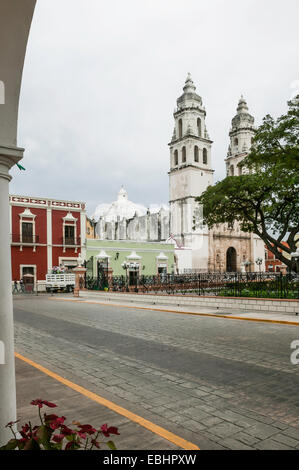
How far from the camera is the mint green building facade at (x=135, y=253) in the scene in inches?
1492

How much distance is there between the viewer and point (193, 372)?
6.12 m

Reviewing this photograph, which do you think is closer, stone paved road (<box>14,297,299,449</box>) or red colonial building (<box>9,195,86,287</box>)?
stone paved road (<box>14,297,299,449</box>)

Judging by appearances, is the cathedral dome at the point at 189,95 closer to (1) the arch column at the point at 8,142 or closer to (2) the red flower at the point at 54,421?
(1) the arch column at the point at 8,142

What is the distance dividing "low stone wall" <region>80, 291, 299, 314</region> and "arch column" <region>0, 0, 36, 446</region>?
12.2 meters

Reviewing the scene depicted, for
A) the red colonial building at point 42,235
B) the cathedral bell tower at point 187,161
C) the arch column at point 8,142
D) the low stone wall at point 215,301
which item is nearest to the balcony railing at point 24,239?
the red colonial building at point 42,235

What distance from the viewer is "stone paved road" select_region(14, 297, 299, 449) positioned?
4016 mm

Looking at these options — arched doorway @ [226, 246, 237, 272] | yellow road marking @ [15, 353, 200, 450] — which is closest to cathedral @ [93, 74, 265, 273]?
arched doorway @ [226, 246, 237, 272]

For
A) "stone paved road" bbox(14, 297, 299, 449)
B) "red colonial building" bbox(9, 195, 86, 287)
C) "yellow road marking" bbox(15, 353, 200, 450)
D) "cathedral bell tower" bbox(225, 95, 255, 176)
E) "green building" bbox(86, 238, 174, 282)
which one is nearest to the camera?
"yellow road marking" bbox(15, 353, 200, 450)

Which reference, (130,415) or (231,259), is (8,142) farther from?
(231,259)

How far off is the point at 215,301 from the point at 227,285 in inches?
113

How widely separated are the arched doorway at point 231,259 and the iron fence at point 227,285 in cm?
3783

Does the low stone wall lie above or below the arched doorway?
below

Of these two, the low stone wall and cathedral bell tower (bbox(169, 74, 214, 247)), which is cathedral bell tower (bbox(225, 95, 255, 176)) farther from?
the low stone wall
